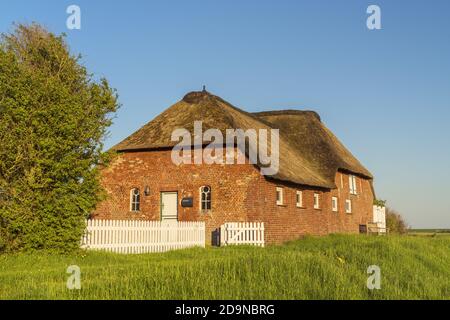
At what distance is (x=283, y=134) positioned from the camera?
34.1m

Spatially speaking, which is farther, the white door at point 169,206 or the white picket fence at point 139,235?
the white door at point 169,206

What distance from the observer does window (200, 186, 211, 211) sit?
79.6 feet

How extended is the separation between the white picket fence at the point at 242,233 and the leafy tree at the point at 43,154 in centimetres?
690

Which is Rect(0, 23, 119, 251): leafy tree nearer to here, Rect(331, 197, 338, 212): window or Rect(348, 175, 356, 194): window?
Rect(331, 197, 338, 212): window

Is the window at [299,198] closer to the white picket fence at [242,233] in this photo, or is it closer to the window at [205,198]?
the white picket fence at [242,233]

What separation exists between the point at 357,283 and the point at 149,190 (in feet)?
52.6

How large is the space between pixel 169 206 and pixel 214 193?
2.56 m

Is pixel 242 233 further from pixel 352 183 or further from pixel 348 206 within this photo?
pixel 352 183

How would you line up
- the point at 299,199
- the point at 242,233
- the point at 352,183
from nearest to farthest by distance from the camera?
the point at 242,233 → the point at 299,199 → the point at 352,183

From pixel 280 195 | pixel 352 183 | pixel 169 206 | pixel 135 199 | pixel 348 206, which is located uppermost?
pixel 352 183

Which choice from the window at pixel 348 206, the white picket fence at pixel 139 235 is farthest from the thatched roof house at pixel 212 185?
the window at pixel 348 206

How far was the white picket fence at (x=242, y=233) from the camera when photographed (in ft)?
72.1

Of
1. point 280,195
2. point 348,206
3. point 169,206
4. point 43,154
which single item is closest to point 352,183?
point 348,206

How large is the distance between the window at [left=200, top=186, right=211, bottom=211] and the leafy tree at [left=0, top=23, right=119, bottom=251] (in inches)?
326
